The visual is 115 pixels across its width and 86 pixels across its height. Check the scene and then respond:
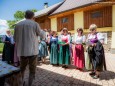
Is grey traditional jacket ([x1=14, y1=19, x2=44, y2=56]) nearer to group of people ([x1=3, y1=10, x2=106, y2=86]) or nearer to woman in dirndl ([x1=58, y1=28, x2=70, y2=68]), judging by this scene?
group of people ([x1=3, y1=10, x2=106, y2=86])

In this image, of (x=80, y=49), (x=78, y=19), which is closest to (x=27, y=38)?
(x=80, y=49)

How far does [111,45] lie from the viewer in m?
12.1

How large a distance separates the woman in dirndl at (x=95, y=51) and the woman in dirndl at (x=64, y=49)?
58.0 inches

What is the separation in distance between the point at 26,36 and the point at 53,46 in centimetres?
363

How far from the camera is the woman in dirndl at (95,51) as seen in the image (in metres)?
4.91

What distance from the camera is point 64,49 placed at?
665cm

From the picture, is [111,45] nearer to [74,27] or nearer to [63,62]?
[74,27]

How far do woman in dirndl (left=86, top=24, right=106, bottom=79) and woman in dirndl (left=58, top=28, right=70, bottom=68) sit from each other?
1.47 metres

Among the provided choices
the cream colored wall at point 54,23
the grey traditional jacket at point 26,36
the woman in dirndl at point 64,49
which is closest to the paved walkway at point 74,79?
the woman in dirndl at point 64,49

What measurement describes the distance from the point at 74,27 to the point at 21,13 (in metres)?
34.0

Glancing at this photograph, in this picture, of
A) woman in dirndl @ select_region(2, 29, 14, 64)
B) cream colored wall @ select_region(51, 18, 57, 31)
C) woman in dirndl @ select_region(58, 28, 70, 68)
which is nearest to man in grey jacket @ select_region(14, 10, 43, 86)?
woman in dirndl @ select_region(58, 28, 70, 68)

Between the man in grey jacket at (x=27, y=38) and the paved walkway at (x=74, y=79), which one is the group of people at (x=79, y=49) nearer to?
the paved walkway at (x=74, y=79)

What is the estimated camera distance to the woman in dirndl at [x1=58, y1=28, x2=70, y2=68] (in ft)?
21.5

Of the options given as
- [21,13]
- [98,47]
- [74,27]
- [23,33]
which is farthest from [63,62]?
[21,13]
